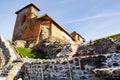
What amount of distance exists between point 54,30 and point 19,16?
6059 mm

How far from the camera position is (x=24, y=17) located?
1212 inches

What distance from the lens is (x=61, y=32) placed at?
107 feet

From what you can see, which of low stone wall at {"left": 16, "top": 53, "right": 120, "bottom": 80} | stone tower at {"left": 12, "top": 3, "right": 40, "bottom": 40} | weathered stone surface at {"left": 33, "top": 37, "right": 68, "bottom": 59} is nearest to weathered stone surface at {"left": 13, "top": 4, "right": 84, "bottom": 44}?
stone tower at {"left": 12, "top": 3, "right": 40, "bottom": 40}

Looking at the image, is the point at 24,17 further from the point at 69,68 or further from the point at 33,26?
the point at 69,68

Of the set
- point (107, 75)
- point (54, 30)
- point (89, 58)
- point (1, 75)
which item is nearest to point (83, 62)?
point (89, 58)

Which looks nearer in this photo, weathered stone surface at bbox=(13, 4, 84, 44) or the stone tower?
weathered stone surface at bbox=(13, 4, 84, 44)

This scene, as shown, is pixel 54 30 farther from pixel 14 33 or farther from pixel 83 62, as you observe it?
pixel 83 62

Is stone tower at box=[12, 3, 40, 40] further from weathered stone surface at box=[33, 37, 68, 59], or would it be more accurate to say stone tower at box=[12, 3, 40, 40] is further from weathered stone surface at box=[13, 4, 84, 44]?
weathered stone surface at box=[33, 37, 68, 59]

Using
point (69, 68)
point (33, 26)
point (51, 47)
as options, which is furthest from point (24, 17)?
point (69, 68)

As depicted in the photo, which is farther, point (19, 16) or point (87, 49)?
point (19, 16)

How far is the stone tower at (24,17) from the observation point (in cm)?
2957

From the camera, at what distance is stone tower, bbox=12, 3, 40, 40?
97.0 feet

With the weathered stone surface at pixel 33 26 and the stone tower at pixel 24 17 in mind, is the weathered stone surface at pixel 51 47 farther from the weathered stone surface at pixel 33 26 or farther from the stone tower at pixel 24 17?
the stone tower at pixel 24 17

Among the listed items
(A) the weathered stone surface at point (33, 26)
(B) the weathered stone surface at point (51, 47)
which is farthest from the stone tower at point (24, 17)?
(B) the weathered stone surface at point (51, 47)
